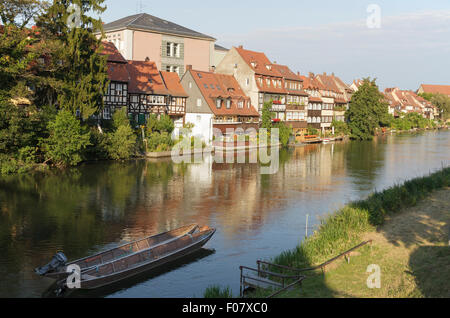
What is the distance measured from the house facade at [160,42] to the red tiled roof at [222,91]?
640 centimetres

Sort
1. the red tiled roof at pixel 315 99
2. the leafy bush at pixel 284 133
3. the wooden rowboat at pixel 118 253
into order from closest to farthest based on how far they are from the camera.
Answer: the wooden rowboat at pixel 118 253 → the leafy bush at pixel 284 133 → the red tiled roof at pixel 315 99

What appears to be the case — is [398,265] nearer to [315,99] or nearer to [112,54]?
[112,54]

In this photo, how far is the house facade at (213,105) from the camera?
59.0 metres

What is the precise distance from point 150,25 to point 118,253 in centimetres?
5304

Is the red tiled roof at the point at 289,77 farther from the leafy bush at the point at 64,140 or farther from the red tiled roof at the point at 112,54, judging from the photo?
the leafy bush at the point at 64,140

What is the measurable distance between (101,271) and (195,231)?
530 cm

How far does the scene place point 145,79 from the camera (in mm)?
55656

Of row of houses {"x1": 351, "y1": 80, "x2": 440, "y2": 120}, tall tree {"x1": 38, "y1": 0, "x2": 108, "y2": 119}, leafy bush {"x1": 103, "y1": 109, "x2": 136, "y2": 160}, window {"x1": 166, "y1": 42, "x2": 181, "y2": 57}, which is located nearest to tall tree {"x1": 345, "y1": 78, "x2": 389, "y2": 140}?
window {"x1": 166, "y1": 42, "x2": 181, "y2": 57}

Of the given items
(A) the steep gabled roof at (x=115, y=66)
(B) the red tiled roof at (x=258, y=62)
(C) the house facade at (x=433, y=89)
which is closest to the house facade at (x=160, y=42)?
(B) the red tiled roof at (x=258, y=62)

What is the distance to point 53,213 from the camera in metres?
24.8

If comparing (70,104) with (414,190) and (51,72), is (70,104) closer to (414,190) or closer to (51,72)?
(51,72)

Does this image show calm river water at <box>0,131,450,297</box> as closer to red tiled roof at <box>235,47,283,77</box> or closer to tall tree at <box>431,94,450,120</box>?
red tiled roof at <box>235,47,283,77</box>

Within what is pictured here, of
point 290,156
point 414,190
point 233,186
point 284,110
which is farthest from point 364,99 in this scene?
point 414,190

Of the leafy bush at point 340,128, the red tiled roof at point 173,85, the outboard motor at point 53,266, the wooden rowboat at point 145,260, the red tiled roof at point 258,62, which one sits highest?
the red tiled roof at point 258,62
